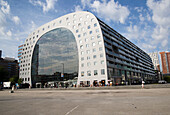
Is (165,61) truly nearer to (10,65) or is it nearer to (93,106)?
(10,65)

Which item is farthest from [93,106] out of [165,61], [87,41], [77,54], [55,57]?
[165,61]

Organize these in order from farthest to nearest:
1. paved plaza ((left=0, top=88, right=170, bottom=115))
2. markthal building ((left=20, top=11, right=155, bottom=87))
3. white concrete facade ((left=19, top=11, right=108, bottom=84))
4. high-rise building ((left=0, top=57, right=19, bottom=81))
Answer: high-rise building ((left=0, top=57, right=19, bottom=81)), markthal building ((left=20, top=11, right=155, bottom=87)), white concrete facade ((left=19, top=11, right=108, bottom=84)), paved plaza ((left=0, top=88, right=170, bottom=115))

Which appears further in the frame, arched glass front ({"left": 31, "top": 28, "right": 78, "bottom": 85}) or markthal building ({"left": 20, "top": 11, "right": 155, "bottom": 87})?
arched glass front ({"left": 31, "top": 28, "right": 78, "bottom": 85})

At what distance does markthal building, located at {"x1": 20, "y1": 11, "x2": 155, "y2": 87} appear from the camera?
54438mm

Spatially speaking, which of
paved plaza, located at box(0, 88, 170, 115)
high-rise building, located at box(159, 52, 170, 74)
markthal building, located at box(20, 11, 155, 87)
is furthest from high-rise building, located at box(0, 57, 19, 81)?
high-rise building, located at box(159, 52, 170, 74)

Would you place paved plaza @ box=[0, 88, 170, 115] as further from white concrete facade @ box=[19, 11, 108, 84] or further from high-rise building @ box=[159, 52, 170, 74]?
high-rise building @ box=[159, 52, 170, 74]

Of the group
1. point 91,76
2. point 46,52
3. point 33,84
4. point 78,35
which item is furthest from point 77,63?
point 33,84

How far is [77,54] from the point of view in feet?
195

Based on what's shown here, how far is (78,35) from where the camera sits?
61031 millimetres

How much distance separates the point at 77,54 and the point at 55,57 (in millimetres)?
12918

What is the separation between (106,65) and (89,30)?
17.8 meters

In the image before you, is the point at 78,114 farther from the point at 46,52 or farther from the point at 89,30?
the point at 46,52

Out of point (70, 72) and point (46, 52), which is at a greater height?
point (46, 52)

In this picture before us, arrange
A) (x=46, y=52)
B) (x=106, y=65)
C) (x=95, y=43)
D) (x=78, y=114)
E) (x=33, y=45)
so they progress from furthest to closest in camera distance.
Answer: (x=33, y=45) < (x=46, y=52) < (x=95, y=43) < (x=106, y=65) < (x=78, y=114)
